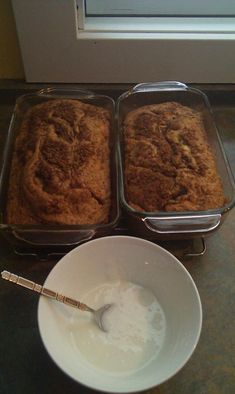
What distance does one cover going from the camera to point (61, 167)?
69 cm

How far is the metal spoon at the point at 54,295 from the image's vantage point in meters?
A: 0.55

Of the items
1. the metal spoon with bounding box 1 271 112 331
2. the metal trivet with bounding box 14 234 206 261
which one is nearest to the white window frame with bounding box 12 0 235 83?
the metal trivet with bounding box 14 234 206 261

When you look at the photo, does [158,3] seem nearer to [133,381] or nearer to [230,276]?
[230,276]

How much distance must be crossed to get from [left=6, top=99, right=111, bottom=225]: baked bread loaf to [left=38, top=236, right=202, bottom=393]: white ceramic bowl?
0.07 meters

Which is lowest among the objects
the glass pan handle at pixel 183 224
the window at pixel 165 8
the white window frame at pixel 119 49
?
the glass pan handle at pixel 183 224

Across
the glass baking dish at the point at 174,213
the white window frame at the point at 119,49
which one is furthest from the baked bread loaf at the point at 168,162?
the white window frame at the point at 119,49

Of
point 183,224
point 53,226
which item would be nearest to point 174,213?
point 183,224

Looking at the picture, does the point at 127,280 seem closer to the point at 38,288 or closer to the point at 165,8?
the point at 38,288

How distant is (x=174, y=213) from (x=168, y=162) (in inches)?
5.1

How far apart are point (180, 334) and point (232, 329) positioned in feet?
0.41

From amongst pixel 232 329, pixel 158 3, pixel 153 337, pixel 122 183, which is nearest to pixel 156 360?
pixel 153 337

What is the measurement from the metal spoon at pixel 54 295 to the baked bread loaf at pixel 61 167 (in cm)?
12

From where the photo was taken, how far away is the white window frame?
31.2 inches

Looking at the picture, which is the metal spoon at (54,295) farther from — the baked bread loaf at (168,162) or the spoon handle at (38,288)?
the baked bread loaf at (168,162)
